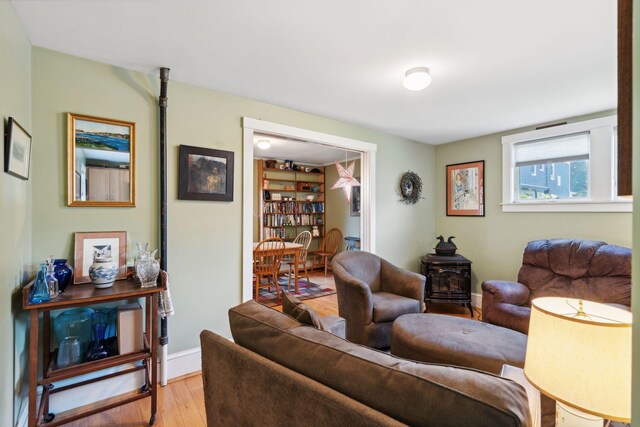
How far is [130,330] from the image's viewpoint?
1916mm

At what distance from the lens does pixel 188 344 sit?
243 cm

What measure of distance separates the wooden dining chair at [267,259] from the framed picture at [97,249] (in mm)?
2060

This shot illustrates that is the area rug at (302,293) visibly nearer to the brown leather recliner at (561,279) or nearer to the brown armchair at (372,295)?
the brown armchair at (372,295)

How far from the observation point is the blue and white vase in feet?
5.92

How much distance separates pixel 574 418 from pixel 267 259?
3730 mm

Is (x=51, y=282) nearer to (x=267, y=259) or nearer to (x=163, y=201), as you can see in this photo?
(x=163, y=201)

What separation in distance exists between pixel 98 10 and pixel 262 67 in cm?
95

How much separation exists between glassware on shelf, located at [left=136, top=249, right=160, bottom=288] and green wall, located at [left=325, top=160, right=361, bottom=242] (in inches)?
178

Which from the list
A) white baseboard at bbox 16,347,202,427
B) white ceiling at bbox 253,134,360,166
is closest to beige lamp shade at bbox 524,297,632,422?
white baseboard at bbox 16,347,202,427

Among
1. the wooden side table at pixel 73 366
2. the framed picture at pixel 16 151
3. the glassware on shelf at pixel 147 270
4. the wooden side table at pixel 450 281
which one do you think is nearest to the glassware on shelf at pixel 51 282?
the wooden side table at pixel 73 366

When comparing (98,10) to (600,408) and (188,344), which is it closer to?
(188,344)

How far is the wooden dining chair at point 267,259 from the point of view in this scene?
4.16 m

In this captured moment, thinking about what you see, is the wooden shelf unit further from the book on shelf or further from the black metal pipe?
the book on shelf

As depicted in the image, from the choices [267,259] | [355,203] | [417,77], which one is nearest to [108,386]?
[267,259]
